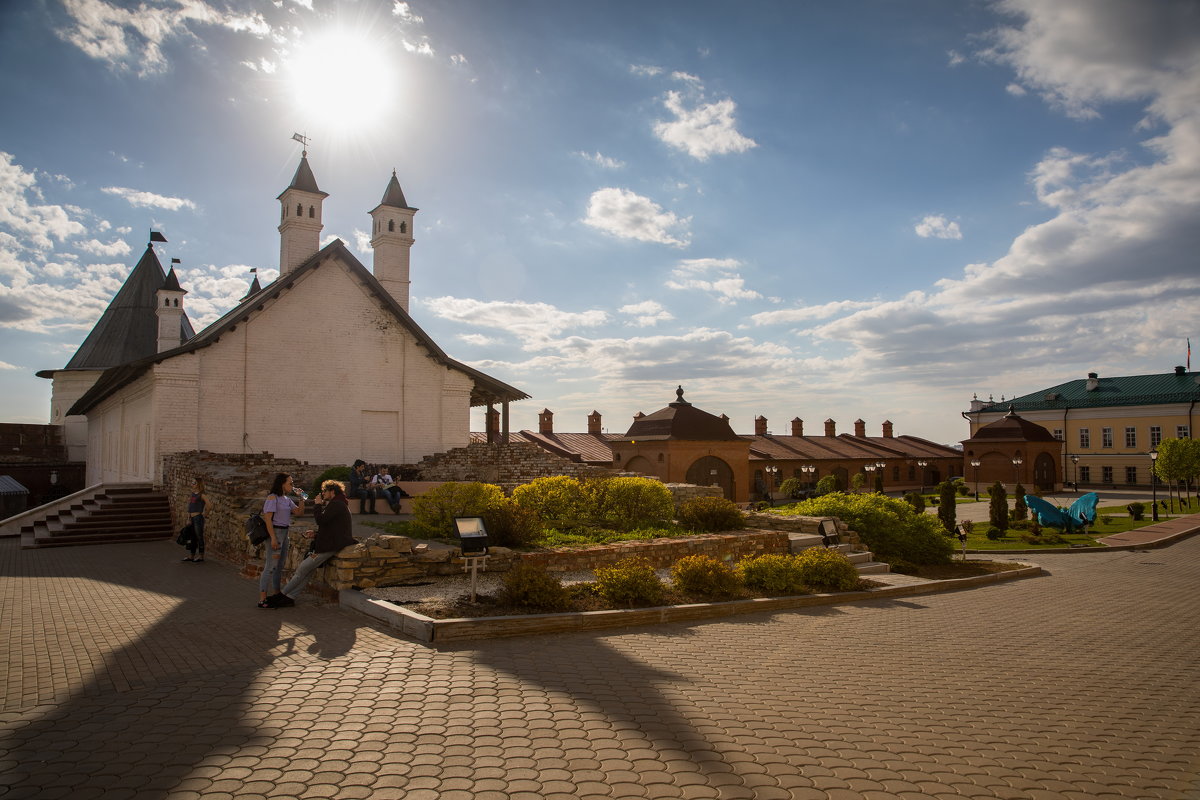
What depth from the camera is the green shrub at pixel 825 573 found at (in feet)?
38.2

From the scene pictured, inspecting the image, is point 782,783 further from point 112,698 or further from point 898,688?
point 112,698

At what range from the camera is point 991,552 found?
21.0m

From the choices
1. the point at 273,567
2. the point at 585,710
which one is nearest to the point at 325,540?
the point at 273,567

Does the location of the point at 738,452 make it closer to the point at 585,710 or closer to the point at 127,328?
the point at 585,710

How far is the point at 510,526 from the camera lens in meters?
12.5

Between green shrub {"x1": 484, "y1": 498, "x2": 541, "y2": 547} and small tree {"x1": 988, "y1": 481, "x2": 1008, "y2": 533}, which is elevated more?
green shrub {"x1": 484, "y1": 498, "x2": 541, "y2": 547}

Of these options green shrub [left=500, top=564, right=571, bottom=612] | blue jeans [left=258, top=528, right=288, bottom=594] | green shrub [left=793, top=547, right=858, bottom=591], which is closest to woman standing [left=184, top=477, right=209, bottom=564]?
blue jeans [left=258, top=528, right=288, bottom=594]

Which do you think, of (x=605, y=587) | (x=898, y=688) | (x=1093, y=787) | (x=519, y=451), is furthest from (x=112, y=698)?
(x=519, y=451)

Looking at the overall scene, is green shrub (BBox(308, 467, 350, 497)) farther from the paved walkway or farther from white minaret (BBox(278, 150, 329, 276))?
white minaret (BBox(278, 150, 329, 276))

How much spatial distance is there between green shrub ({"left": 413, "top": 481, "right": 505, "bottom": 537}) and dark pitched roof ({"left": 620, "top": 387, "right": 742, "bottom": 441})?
68.4 feet

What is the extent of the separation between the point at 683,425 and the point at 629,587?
25.5 m

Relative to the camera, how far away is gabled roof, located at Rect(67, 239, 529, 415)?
20859 mm

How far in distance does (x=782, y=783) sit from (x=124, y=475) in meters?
26.9

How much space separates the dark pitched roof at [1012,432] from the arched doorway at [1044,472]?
150 cm
